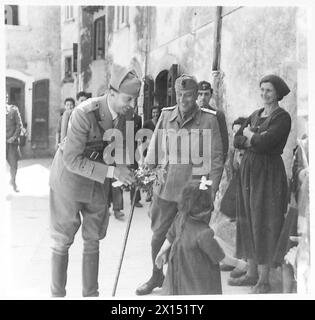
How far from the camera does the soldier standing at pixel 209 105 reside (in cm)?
427

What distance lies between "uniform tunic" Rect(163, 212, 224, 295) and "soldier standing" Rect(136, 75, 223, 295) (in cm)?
10

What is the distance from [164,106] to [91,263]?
121cm

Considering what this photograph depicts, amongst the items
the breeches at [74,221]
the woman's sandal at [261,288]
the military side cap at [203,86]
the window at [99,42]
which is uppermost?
the window at [99,42]

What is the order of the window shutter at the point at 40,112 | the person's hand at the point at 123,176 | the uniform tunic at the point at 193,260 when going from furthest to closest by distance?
1. the window shutter at the point at 40,112
2. the person's hand at the point at 123,176
3. the uniform tunic at the point at 193,260

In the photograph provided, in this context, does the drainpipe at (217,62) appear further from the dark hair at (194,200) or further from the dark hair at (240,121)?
the dark hair at (194,200)

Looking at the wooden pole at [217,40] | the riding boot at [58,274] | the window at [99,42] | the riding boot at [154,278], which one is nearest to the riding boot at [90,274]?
the riding boot at [58,274]

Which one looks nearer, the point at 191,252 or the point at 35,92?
the point at 191,252

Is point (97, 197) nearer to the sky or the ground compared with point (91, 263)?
nearer to the sky

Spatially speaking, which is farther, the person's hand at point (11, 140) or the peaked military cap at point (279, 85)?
the person's hand at point (11, 140)

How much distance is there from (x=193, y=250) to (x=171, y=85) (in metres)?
1.18

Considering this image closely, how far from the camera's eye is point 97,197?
413 cm
